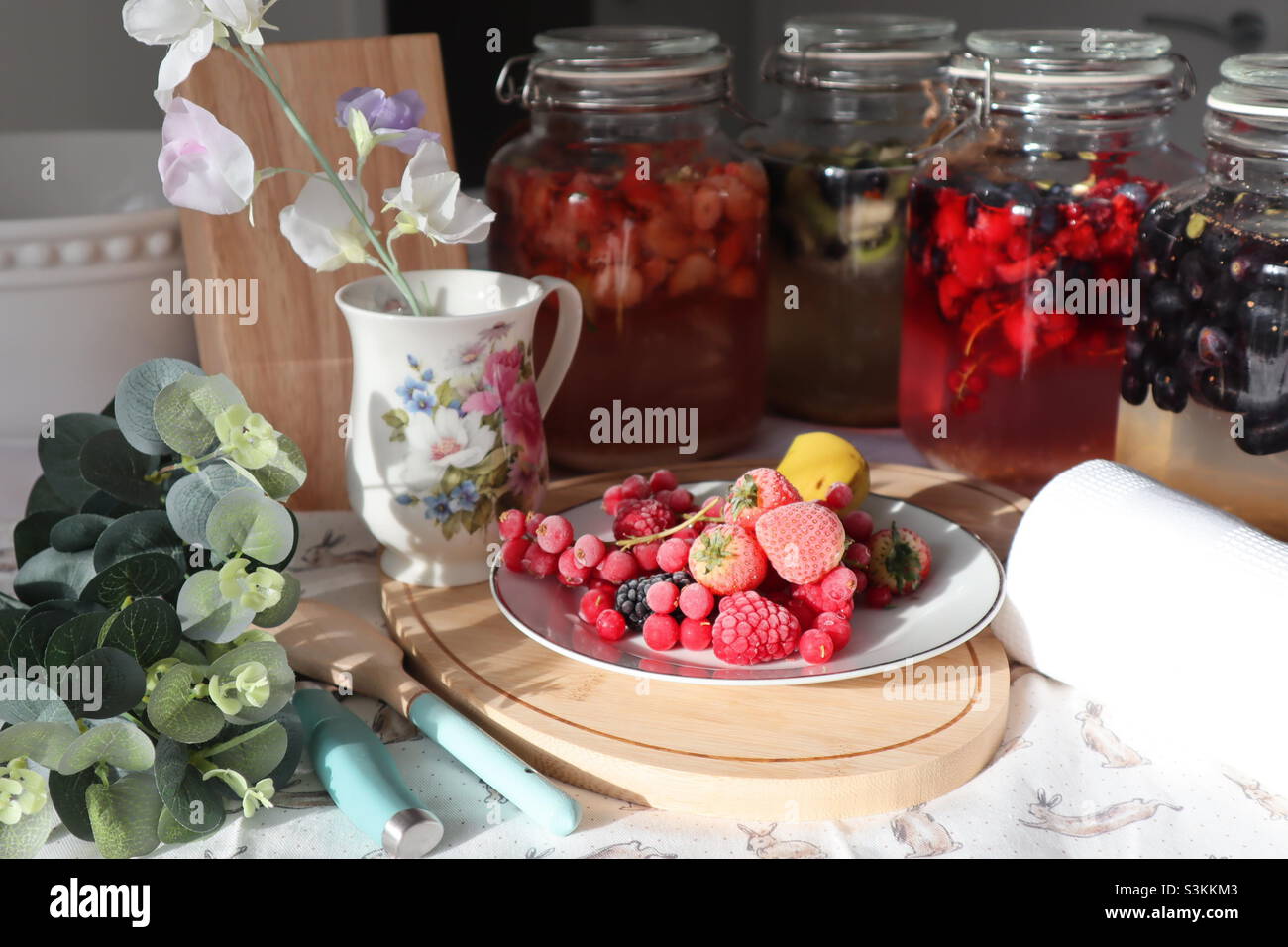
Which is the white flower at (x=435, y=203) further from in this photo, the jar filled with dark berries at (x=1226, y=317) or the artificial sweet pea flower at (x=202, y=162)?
the jar filled with dark berries at (x=1226, y=317)

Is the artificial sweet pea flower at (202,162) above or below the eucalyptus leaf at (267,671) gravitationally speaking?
above

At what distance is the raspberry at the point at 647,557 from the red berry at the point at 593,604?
Result: 3 cm

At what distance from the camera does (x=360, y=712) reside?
26.4 inches


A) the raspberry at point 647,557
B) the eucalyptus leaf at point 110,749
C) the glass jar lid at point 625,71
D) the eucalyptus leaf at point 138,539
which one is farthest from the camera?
the glass jar lid at point 625,71

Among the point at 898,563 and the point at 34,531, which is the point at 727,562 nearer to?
the point at 898,563

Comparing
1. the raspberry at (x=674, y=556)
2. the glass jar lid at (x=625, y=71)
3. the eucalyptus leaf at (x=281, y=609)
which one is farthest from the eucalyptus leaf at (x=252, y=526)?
the glass jar lid at (x=625, y=71)

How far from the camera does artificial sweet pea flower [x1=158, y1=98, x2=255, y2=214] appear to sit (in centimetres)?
63

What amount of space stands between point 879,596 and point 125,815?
0.42 metres

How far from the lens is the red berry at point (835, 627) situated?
2.17 feet

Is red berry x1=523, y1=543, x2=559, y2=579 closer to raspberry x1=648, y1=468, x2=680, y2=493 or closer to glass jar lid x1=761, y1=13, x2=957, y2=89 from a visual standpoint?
raspberry x1=648, y1=468, x2=680, y2=493

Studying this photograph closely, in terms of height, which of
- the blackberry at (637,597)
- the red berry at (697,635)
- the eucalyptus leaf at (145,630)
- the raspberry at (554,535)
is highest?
the eucalyptus leaf at (145,630)

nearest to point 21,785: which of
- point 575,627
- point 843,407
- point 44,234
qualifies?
point 575,627

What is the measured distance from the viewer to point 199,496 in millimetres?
609

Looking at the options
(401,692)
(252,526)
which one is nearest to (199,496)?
(252,526)
